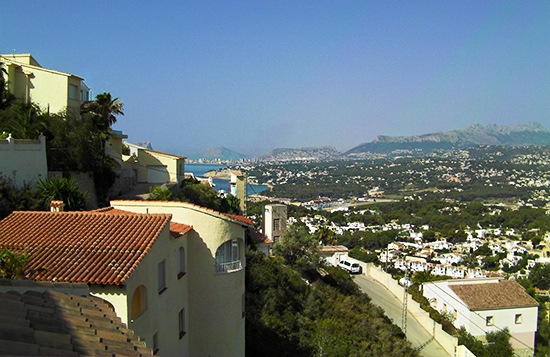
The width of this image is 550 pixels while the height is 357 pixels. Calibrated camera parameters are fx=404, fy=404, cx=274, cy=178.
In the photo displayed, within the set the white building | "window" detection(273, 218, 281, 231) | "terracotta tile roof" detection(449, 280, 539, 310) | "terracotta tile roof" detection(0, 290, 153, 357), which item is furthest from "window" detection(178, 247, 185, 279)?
"terracotta tile roof" detection(449, 280, 539, 310)

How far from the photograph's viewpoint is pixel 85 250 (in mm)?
9055

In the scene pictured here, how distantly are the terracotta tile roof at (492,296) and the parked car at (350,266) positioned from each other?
33.1 ft

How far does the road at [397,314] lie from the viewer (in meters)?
26.2

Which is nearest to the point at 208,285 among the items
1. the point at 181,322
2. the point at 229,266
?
the point at 229,266

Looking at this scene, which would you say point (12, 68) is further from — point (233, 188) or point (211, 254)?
point (233, 188)

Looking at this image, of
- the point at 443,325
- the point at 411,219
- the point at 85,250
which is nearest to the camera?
the point at 85,250

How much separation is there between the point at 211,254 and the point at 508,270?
6539cm

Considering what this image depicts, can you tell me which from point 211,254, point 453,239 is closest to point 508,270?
point 453,239

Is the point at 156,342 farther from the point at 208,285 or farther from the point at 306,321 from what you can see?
the point at 306,321

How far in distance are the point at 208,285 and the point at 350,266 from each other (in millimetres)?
31977

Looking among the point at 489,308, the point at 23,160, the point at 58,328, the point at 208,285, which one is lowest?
the point at 489,308

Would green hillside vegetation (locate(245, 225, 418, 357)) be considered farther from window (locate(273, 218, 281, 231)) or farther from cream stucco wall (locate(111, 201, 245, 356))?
window (locate(273, 218, 281, 231))

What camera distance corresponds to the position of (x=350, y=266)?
4216 cm

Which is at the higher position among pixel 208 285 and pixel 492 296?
pixel 208 285
